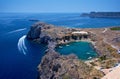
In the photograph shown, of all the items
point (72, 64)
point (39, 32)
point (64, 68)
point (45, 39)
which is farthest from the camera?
point (39, 32)

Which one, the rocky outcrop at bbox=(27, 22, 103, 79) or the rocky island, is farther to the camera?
the rocky island

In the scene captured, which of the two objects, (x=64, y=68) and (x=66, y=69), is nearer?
(x=66, y=69)

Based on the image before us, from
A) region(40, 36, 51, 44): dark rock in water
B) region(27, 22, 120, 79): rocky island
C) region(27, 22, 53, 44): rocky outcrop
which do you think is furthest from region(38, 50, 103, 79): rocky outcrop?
region(27, 22, 53, 44): rocky outcrop

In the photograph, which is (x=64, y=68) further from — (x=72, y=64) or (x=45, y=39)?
(x=45, y=39)

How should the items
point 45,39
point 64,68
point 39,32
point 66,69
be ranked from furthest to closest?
point 39,32, point 45,39, point 64,68, point 66,69

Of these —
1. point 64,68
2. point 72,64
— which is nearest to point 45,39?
point 72,64

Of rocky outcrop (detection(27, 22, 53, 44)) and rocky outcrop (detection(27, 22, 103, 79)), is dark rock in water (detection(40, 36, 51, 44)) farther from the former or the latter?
rocky outcrop (detection(27, 22, 103, 79))

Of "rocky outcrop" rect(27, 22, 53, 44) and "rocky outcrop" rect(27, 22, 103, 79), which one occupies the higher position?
"rocky outcrop" rect(27, 22, 103, 79)

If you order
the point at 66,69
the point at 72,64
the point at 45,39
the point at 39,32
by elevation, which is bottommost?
the point at 45,39

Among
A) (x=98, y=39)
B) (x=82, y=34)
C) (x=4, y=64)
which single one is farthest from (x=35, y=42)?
(x=4, y=64)

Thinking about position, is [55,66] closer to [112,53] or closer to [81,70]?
[81,70]
